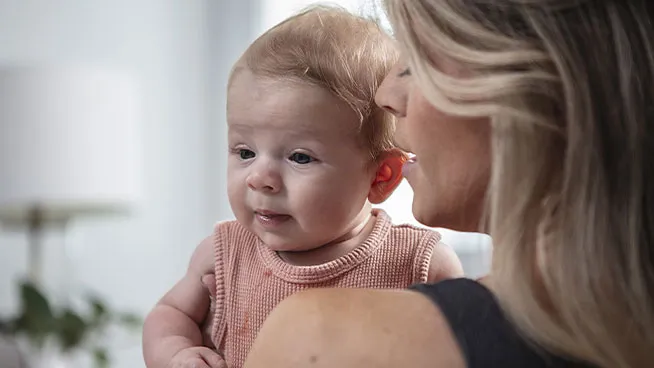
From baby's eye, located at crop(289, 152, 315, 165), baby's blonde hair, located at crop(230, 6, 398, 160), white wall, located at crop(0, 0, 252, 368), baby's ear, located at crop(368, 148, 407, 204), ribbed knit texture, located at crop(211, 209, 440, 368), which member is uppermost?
baby's blonde hair, located at crop(230, 6, 398, 160)

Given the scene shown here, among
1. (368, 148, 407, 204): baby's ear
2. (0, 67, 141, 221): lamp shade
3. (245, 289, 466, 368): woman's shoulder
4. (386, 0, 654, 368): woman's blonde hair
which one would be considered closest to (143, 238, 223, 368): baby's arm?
(368, 148, 407, 204): baby's ear

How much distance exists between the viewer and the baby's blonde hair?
1174mm

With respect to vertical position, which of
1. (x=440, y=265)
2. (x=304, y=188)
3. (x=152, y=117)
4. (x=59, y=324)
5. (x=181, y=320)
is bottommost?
(x=59, y=324)

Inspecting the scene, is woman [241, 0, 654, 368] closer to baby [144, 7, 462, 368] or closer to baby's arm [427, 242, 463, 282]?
baby [144, 7, 462, 368]

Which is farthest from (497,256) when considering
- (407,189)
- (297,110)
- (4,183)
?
(4,183)

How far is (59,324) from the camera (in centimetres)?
322

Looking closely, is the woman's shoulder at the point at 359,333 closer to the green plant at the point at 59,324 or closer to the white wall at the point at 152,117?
the green plant at the point at 59,324

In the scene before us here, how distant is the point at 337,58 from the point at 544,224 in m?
0.45

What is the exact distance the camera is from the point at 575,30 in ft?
2.62

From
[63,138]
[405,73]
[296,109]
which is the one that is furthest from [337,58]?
[63,138]

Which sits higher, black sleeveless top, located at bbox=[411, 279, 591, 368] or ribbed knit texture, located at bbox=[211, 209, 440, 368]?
black sleeveless top, located at bbox=[411, 279, 591, 368]

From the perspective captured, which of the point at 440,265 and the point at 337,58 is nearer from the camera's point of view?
the point at 337,58

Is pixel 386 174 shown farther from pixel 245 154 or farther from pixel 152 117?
pixel 152 117

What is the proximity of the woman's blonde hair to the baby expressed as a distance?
15.1 inches
